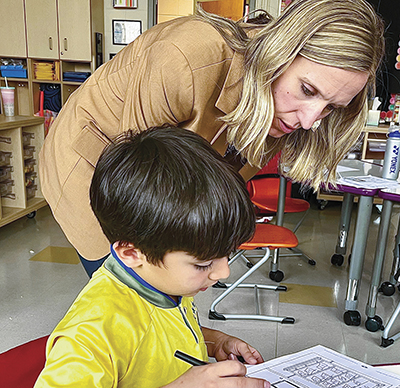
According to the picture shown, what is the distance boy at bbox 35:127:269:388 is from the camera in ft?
1.95

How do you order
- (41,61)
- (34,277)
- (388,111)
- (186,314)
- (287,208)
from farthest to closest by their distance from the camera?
(41,61)
(388,111)
(287,208)
(34,277)
(186,314)

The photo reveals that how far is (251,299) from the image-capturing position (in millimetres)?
2553

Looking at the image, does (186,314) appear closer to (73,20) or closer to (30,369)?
(30,369)

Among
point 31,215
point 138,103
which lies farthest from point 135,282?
point 31,215

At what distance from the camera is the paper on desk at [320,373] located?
0.76 m

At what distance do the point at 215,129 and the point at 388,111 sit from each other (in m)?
4.08

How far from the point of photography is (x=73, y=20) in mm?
4789

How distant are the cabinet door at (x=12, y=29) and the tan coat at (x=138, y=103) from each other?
429cm

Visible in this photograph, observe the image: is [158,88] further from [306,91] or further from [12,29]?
[12,29]

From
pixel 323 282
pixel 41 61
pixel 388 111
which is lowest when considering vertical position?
pixel 323 282

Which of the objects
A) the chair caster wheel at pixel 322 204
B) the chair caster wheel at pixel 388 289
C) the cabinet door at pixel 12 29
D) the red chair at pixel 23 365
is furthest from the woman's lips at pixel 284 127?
the cabinet door at pixel 12 29

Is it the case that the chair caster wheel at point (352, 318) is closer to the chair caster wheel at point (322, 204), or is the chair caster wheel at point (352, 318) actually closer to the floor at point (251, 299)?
the floor at point (251, 299)

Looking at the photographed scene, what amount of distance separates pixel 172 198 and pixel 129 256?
138 mm

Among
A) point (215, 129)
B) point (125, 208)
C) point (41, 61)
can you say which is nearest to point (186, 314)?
point (125, 208)
